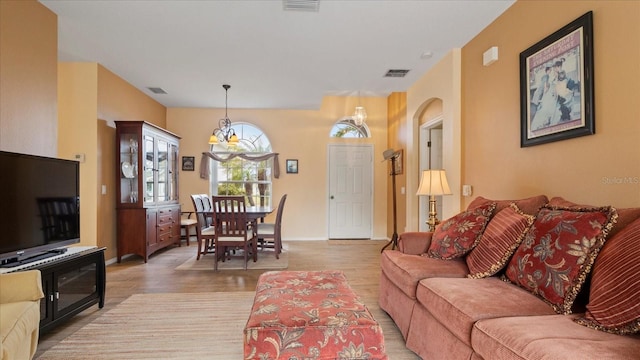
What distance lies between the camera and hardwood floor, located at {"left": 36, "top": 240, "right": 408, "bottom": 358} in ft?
8.99

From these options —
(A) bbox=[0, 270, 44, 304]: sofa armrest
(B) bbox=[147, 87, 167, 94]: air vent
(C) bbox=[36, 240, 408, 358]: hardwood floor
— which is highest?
(B) bbox=[147, 87, 167, 94]: air vent

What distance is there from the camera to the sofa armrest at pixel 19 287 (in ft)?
5.29

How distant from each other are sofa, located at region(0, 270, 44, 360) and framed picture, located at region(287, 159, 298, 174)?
4866mm

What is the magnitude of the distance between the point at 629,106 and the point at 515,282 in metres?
1.19

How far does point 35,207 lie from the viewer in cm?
228

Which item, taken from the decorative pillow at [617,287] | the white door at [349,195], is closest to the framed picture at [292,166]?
the white door at [349,195]

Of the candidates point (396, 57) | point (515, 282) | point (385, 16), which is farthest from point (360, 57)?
point (515, 282)

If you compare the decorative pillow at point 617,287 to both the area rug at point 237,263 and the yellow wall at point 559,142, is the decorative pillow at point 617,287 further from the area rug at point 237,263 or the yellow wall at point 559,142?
the area rug at point 237,263

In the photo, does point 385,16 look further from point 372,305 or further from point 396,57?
point 372,305

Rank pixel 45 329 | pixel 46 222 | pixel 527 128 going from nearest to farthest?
1. pixel 45 329
2. pixel 46 222
3. pixel 527 128

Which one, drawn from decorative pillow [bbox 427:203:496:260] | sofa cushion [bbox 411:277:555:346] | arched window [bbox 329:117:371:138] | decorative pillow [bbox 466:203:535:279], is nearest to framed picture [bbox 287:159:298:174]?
arched window [bbox 329:117:371:138]

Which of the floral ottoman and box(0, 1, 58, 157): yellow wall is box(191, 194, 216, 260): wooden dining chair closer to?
box(0, 1, 58, 157): yellow wall

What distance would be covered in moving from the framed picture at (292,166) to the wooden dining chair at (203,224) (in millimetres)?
1790

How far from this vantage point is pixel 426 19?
299cm
